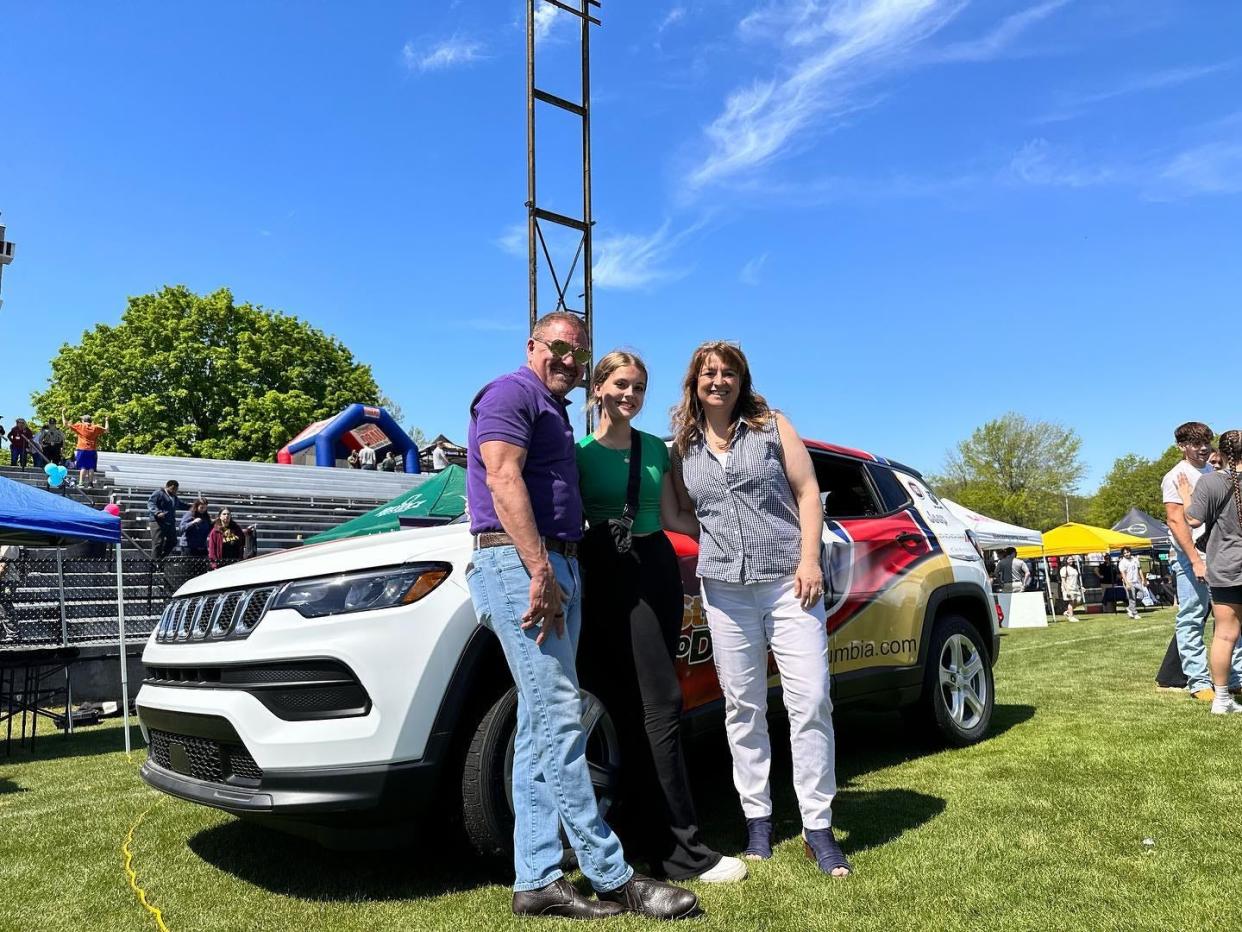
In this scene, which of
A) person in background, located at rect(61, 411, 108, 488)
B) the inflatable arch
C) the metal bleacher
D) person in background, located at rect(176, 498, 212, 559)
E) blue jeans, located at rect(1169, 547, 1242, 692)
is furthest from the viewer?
the inflatable arch

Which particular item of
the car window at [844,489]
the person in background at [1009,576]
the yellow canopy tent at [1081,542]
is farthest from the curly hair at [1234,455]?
the yellow canopy tent at [1081,542]

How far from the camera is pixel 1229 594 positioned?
19.0 feet

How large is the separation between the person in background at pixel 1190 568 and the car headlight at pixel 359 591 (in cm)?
552

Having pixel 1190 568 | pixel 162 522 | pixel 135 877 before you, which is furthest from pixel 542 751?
pixel 162 522

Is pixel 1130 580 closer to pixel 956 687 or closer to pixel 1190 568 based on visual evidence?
pixel 1190 568

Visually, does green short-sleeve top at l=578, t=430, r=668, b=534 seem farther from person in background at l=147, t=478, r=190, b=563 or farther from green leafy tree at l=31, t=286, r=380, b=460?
green leafy tree at l=31, t=286, r=380, b=460

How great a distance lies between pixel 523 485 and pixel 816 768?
1.55 metres

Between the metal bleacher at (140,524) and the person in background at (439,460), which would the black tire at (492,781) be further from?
the person in background at (439,460)

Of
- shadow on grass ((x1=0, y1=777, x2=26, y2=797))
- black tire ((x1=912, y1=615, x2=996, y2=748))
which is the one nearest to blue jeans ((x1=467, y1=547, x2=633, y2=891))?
black tire ((x1=912, y1=615, x2=996, y2=748))

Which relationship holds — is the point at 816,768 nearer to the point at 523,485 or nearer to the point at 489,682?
the point at 489,682

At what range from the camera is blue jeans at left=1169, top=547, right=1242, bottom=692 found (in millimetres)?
6691

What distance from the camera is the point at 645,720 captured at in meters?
3.23

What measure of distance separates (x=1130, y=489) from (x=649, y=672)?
68038mm

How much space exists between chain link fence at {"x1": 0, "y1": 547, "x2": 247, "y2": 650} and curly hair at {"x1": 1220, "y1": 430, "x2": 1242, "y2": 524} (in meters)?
10.8
